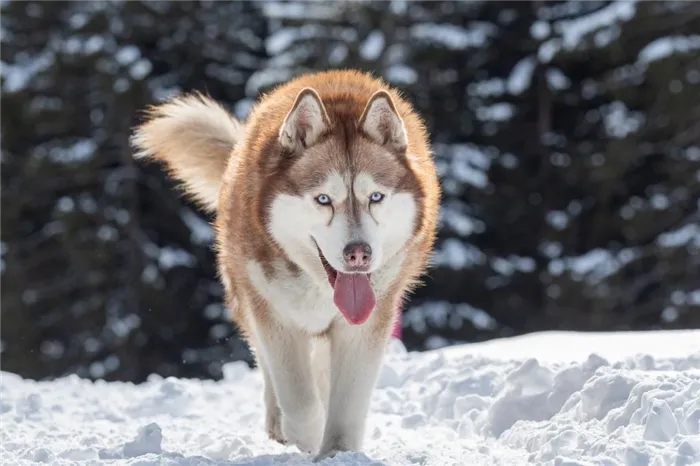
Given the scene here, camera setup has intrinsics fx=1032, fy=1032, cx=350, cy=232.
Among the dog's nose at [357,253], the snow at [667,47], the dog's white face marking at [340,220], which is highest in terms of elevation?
the snow at [667,47]

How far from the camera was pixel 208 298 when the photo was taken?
17312 mm

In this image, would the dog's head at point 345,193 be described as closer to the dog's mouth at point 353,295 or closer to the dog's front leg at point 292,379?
the dog's mouth at point 353,295

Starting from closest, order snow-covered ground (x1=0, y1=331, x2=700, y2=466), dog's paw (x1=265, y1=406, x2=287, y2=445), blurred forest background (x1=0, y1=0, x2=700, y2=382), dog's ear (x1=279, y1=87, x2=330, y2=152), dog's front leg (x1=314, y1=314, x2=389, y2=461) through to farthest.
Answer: snow-covered ground (x1=0, y1=331, x2=700, y2=466), dog's ear (x1=279, y1=87, x2=330, y2=152), dog's front leg (x1=314, y1=314, x2=389, y2=461), dog's paw (x1=265, y1=406, x2=287, y2=445), blurred forest background (x1=0, y1=0, x2=700, y2=382)

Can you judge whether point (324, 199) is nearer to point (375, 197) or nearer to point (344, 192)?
point (344, 192)

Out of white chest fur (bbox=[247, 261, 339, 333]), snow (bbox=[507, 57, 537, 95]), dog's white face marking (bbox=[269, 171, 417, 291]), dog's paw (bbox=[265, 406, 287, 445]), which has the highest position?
snow (bbox=[507, 57, 537, 95])

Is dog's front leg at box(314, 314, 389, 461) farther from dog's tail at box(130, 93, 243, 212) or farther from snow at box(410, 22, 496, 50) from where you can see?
snow at box(410, 22, 496, 50)

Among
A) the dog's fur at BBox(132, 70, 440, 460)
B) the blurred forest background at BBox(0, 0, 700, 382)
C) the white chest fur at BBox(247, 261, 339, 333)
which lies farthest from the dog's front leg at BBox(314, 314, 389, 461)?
the blurred forest background at BBox(0, 0, 700, 382)

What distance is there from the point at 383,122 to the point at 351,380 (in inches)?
44.8

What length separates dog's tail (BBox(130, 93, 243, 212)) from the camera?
6094mm

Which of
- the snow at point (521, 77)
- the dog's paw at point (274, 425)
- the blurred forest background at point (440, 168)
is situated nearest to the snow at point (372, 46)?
the blurred forest background at point (440, 168)

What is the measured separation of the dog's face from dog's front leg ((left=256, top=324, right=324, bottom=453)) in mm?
419

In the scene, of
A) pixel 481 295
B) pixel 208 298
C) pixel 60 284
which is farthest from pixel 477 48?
pixel 60 284

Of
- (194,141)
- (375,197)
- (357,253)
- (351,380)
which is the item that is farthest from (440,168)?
(357,253)

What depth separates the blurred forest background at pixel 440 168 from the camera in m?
16.9
